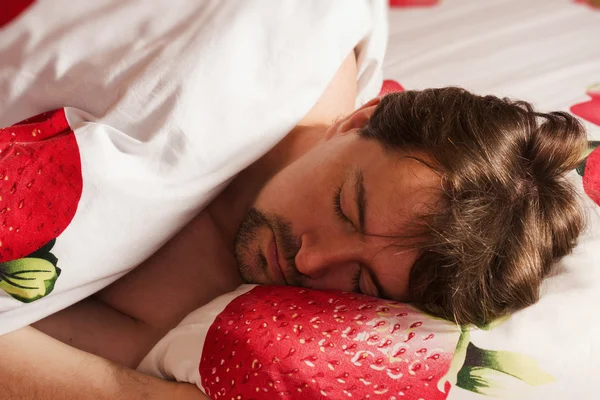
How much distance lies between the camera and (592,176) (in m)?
1.02

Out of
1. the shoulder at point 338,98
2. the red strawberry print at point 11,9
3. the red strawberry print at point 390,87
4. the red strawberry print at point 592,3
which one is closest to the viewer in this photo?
the shoulder at point 338,98

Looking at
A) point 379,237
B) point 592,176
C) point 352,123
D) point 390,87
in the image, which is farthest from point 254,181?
point 592,176

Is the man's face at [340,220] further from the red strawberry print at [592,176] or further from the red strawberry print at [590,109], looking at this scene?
the red strawberry print at [590,109]

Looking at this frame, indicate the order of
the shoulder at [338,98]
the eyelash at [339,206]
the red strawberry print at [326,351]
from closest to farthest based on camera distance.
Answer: the red strawberry print at [326,351] < the eyelash at [339,206] < the shoulder at [338,98]

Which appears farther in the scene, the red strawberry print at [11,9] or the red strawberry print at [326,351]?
the red strawberry print at [11,9]

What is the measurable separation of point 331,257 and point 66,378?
378mm

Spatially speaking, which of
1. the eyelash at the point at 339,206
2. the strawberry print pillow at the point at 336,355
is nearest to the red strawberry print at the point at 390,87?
the eyelash at the point at 339,206

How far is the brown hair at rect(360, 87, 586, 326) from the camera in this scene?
820 mm

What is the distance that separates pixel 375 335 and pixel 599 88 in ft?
3.08

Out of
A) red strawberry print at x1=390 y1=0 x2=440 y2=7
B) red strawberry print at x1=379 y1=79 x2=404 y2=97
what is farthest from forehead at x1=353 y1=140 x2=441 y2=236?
red strawberry print at x1=390 y1=0 x2=440 y2=7

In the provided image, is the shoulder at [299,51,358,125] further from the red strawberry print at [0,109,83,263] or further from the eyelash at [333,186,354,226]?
the red strawberry print at [0,109,83,263]

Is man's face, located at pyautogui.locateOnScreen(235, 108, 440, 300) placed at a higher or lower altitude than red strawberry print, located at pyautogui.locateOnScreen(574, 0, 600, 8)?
lower

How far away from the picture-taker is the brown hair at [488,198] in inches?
32.3

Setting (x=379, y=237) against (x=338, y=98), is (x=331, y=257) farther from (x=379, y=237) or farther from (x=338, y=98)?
(x=338, y=98)
